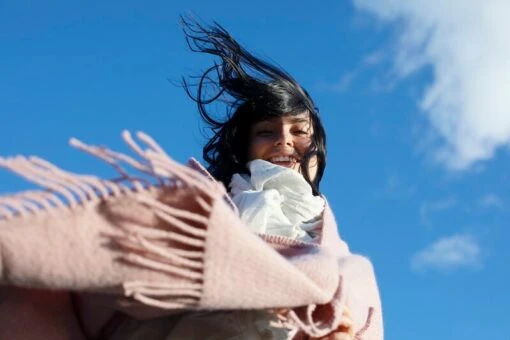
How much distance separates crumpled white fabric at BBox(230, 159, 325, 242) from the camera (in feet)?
7.61

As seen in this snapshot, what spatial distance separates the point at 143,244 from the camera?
161 centimetres

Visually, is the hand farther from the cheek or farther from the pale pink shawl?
the cheek

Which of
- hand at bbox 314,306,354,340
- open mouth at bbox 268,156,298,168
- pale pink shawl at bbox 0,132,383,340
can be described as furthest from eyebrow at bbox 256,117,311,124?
pale pink shawl at bbox 0,132,383,340

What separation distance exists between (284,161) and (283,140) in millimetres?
61

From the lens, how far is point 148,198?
1.64 meters

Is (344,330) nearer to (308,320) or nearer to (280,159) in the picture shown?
(308,320)

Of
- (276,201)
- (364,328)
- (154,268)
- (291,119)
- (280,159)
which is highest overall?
(291,119)

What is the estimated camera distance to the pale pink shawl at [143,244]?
160cm

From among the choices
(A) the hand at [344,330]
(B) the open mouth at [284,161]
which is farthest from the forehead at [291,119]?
(A) the hand at [344,330]

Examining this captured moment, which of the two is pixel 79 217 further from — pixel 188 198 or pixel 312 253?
pixel 312 253

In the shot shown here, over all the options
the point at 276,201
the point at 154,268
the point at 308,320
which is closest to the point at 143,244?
the point at 154,268

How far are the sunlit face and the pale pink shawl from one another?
3.56 feet

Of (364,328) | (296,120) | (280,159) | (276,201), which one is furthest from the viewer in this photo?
(296,120)

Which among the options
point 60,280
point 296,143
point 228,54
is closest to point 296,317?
Result: point 60,280
